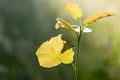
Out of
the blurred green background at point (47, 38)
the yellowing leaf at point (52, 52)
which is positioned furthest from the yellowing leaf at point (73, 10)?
the blurred green background at point (47, 38)

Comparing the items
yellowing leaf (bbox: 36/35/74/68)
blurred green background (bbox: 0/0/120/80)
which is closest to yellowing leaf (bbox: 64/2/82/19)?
yellowing leaf (bbox: 36/35/74/68)

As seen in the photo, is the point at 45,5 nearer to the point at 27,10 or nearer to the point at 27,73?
the point at 27,10

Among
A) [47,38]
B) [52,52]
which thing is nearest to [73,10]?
[52,52]

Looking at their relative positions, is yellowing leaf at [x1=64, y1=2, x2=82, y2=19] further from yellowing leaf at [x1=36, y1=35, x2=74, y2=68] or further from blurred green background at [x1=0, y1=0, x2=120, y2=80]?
blurred green background at [x1=0, y1=0, x2=120, y2=80]

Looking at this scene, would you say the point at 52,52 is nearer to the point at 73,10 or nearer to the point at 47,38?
the point at 73,10

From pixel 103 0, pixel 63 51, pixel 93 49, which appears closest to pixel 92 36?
pixel 93 49

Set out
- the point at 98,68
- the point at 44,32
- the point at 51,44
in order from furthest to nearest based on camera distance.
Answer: the point at 44,32 < the point at 98,68 < the point at 51,44
